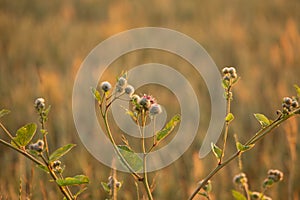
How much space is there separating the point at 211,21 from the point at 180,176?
→ 3.20 m

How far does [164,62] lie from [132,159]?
316 centimetres

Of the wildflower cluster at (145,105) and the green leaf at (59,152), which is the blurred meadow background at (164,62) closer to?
the green leaf at (59,152)

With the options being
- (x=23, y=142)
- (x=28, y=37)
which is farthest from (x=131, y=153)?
(x=28, y=37)

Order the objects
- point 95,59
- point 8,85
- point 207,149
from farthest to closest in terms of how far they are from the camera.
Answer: point 95,59 < point 8,85 < point 207,149

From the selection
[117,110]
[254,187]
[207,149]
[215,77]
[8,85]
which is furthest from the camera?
[215,77]

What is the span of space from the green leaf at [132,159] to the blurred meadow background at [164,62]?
0.49 metres

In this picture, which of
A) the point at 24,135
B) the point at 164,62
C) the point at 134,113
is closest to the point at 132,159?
the point at 134,113

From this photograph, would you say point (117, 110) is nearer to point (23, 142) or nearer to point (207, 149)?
point (207, 149)

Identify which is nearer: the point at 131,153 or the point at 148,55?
the point at 131,153

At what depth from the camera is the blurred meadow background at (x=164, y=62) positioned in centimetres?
230

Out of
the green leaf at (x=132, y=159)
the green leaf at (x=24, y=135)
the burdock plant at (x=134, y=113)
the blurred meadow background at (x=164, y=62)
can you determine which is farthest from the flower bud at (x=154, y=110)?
the blurred meadow background at (x=164, y=62)

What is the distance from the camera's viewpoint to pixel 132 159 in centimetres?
112

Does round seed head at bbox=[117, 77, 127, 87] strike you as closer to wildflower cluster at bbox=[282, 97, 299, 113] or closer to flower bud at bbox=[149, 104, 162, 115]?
flower bud at bbox=[149, 104, 162, 115]

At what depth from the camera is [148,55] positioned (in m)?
4.38
